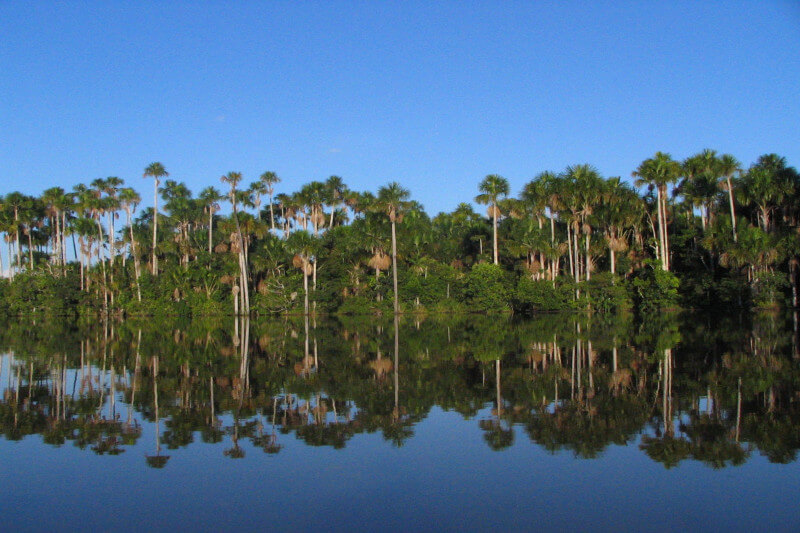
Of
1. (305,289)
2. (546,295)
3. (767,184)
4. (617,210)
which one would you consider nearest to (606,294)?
(546,295)

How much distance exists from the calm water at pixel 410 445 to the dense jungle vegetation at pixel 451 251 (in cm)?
3370

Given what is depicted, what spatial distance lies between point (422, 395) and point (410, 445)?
409 cm

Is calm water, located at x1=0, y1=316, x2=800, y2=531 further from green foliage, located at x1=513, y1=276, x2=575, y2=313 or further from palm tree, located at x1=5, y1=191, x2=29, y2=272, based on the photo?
palm tree, located at x1=5, y1=191, x2=29, y2=272

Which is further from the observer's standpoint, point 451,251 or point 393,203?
point 451,251

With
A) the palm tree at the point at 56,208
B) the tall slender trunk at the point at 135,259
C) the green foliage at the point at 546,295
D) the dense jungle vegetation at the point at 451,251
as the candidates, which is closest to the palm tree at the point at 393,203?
the dense jungle vegetation at the point at 451,251

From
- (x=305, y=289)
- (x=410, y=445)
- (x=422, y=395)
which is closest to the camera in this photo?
(x=410, y=445)

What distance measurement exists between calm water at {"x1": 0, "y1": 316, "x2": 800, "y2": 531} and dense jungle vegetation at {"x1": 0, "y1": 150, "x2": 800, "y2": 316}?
3370 cm

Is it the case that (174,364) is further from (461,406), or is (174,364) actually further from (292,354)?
(461,406)

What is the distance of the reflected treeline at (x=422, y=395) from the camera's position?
10234mm

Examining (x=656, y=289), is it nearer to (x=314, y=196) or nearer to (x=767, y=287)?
(x=767, y=287)

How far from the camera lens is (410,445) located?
1004cm

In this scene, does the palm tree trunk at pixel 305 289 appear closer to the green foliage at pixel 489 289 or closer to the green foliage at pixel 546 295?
the green foliage at pixel 489 289

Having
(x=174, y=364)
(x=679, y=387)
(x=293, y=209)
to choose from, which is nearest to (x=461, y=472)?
(x=679, y=387)

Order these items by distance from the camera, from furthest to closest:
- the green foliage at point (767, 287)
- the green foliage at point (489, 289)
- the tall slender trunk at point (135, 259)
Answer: the tall slender trunk at point (135, 259) < the green foliage at point (489, 289) < the green foliage at point (767, 287)
